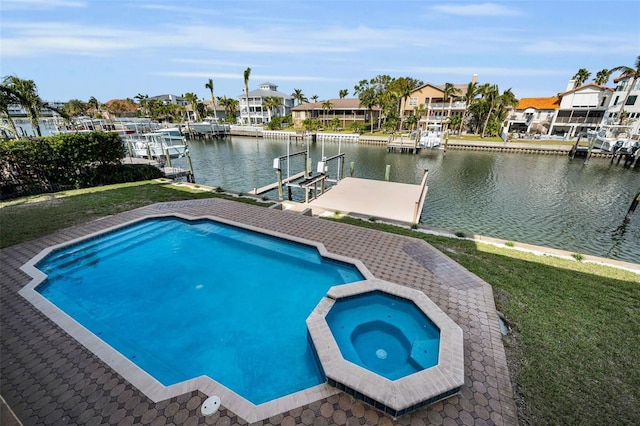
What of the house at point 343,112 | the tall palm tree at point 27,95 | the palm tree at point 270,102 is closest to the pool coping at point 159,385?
the tall palm tree at point 27,95

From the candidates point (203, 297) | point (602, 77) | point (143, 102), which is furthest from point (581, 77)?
point (143, 102)

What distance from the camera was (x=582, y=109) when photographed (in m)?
46.9

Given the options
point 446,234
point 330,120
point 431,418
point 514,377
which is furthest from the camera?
point 330,120

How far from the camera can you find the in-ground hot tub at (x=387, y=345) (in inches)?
167

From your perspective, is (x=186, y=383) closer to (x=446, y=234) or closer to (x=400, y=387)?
(x=400, y=387)

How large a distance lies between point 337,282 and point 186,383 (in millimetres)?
4377

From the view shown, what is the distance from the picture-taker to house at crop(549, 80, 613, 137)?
4550cm

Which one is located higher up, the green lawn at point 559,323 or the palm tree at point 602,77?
the palm tree at point 602,77

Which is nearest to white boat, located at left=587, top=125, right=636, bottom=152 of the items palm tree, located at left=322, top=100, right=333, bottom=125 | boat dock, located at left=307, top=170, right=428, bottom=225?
boat dock, located at left=307, top=170, right=428, bottom=225

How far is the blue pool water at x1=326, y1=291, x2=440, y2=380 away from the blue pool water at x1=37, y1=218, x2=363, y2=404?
870 millimetres

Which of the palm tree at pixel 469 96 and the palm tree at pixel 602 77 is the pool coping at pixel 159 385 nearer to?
the palm tree at pixel 469 96

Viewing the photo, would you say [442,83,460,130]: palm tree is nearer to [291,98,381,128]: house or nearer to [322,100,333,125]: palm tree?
[291,98,381,128]: house

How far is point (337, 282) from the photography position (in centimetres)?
780

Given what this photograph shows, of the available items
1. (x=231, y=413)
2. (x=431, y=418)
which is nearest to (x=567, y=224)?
(x=431, y=418)
